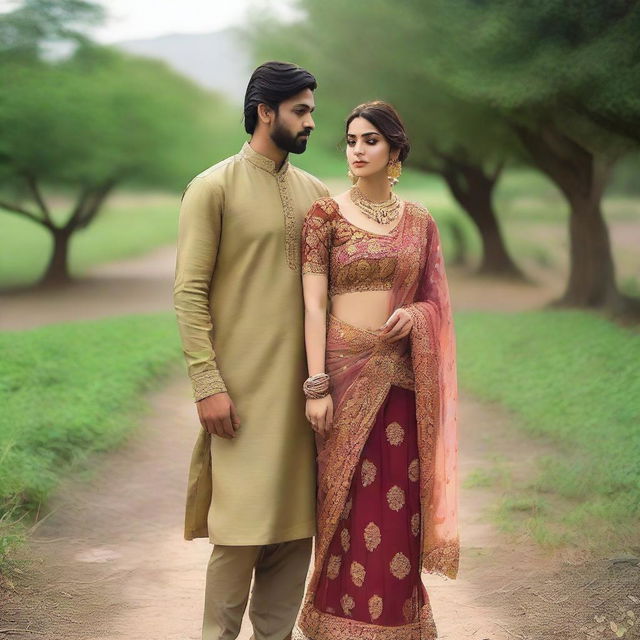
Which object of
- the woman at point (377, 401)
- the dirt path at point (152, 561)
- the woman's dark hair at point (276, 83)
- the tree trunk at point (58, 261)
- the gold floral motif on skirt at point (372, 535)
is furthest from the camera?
the tree trunk at point (58, 261)

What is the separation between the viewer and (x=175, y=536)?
505cm

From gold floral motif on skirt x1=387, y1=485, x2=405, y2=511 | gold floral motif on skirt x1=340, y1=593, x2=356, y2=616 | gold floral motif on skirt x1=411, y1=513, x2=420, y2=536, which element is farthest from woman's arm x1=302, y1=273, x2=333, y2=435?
gold floral motif on skirt x1=340, y1=593, x2=356, y2=616

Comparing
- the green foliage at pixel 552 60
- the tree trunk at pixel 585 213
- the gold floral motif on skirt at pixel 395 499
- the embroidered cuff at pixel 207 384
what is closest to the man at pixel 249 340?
the embroidered cuff at pixel 207 384

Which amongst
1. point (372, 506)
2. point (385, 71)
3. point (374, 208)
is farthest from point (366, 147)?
point (385, 71)

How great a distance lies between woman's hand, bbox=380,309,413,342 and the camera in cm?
315

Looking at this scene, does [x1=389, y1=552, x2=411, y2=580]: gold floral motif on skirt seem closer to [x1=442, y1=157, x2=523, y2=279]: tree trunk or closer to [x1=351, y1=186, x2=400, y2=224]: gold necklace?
[x1=351, y1=186, x2=400, y2=224]: gold necklace

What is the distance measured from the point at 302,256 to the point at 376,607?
3.85ft

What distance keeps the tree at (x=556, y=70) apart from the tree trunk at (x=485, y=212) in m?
5.50

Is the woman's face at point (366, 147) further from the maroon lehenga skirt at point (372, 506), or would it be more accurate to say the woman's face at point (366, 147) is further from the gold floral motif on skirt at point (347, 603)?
the gold floral motif on skirt at point (347, 603)

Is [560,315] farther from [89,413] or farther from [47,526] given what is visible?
[47,526]

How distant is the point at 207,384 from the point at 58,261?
47.1ft

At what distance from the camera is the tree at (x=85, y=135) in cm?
1473

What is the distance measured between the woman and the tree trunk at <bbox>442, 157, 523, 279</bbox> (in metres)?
14.8

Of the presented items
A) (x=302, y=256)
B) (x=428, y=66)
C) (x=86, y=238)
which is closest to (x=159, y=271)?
(x=86, y=238)
